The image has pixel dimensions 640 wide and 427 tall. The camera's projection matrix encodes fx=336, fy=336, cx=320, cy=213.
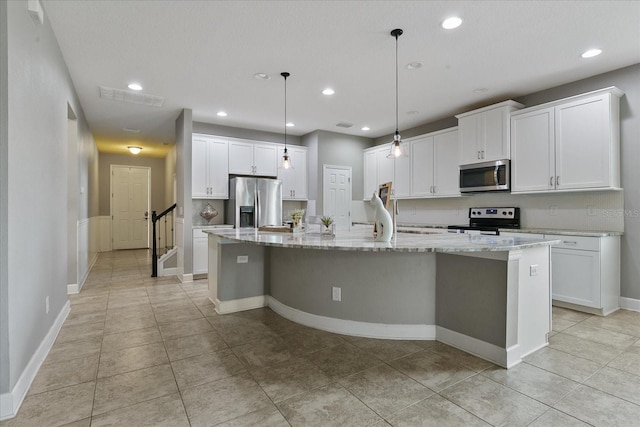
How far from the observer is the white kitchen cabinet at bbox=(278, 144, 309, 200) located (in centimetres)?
649

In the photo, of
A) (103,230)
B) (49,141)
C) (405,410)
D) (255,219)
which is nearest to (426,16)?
(405,410)

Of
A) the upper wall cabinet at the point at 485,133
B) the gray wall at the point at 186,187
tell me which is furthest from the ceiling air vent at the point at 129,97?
the upper wall cabinet at the point at 485,133

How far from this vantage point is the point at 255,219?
5.78 meters

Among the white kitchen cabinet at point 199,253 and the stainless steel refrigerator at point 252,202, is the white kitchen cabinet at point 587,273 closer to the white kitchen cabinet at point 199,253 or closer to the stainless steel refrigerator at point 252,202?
the stainless steel refrigerator at point 252,202

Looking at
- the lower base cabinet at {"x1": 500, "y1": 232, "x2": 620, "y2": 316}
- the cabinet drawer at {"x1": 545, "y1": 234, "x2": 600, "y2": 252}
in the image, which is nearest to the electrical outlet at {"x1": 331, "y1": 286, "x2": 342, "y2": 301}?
the cabinet drawer at {"x1": 545, "y1": 234, "x2": 600, "y2": 252}

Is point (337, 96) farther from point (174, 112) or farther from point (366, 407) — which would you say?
point (366, 407)

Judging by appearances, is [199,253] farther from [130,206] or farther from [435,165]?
[130,206]

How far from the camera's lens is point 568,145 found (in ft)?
12.6

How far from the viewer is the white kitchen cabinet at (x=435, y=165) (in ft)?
17.4

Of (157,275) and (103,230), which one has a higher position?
(103,230)

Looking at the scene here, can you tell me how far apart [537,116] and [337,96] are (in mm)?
2508

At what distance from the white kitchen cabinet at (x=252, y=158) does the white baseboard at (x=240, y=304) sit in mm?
2903

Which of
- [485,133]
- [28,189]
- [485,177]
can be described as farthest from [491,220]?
[28,189]

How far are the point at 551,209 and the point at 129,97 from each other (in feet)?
18.8
